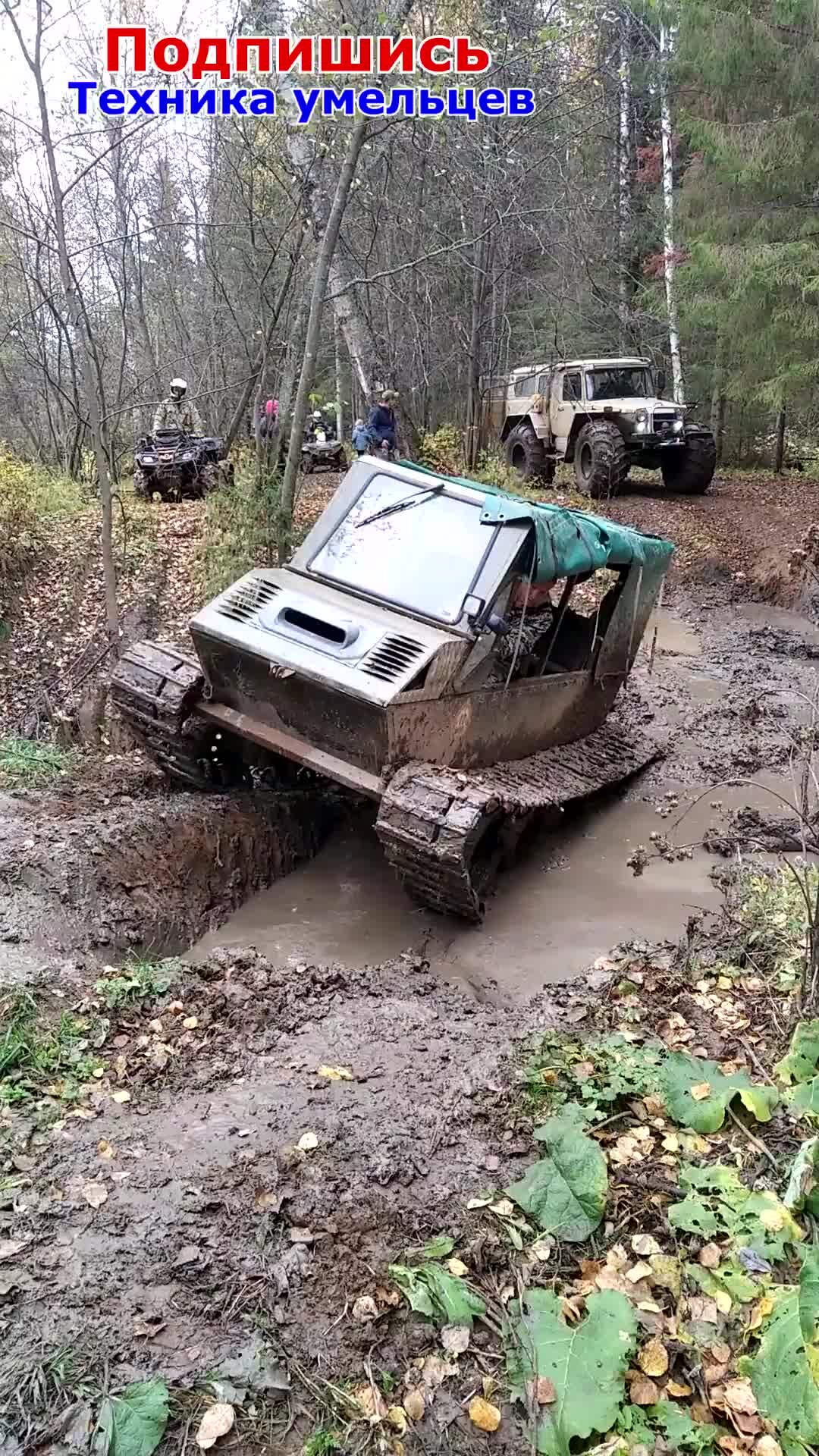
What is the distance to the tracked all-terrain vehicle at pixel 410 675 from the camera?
18.2ft

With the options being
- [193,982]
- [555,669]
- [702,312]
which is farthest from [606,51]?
[193,982]

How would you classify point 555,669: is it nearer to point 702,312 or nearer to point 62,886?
point 62,886

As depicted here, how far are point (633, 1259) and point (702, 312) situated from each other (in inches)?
621

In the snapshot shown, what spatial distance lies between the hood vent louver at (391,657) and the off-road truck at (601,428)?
Result: 36.8ft

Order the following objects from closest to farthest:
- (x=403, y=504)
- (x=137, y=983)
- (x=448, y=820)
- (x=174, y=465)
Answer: (x=137, y=983)
(x=448, y=820)
(x=403, y=504)
(x=174, y=465)

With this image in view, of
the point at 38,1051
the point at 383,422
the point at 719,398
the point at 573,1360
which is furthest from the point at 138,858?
the point at 719,398

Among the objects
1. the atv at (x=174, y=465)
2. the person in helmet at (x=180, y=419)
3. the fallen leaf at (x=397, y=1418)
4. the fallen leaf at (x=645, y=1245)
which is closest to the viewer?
the fallen leaf at (x=397, y=1418)

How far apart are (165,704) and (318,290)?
4.57 metres

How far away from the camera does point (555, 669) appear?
773 cm

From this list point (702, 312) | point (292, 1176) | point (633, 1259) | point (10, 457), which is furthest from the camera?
point (702, 312)

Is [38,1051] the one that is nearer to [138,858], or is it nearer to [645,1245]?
[138,858]

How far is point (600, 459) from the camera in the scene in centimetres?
1609

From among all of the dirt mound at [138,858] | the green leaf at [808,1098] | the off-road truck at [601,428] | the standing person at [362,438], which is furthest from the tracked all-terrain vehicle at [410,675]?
the off-road truck at [601,428]

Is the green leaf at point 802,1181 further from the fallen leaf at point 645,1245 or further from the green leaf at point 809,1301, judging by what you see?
the fallen leaf at point 645,1245
